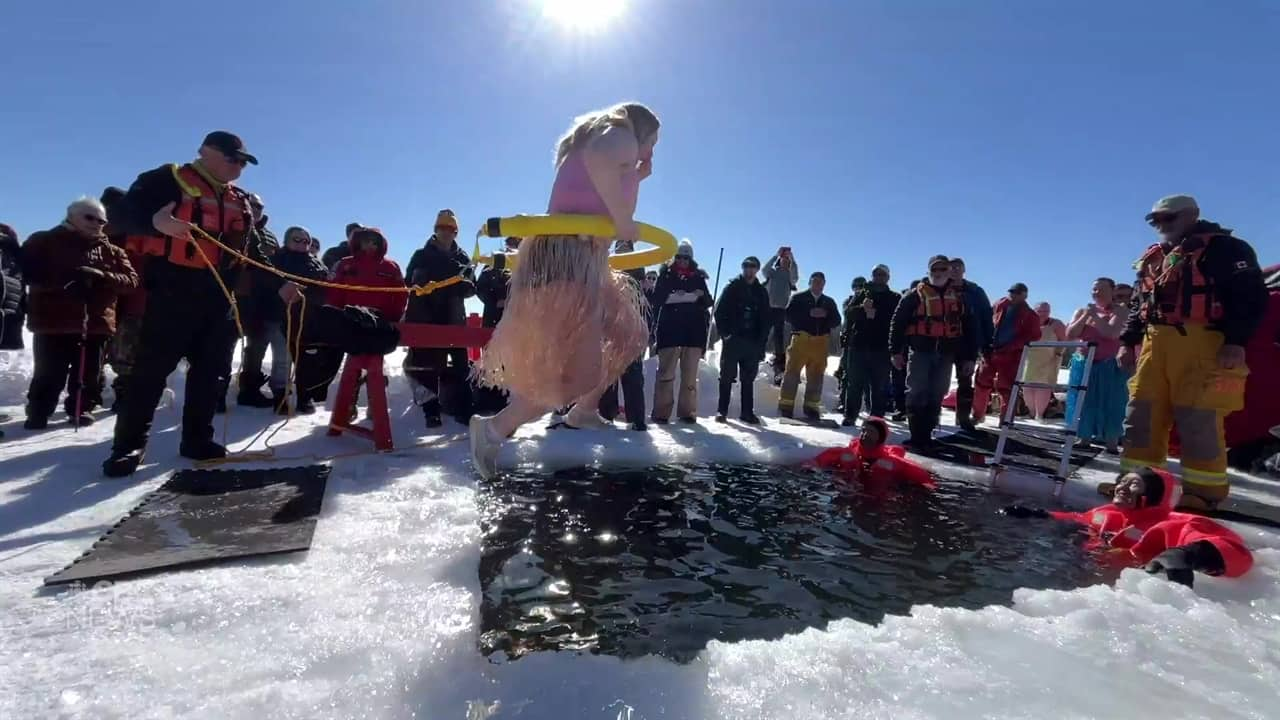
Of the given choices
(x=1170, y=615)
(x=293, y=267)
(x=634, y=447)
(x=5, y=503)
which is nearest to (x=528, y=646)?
(x=1170, y=615)

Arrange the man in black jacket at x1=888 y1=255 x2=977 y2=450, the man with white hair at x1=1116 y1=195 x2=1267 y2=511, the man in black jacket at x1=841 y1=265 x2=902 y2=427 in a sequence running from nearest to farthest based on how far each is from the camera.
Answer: the man with white hair at x1=1116 y1=195 x2=1267 y2=511
the man in black jacket at x1=888 y1=255 x2=977 y2=450
the man in black jacket at x1=841 y1=265 x2=902 y2=427

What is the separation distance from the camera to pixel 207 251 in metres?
3.77

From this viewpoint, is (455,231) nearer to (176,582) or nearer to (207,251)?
(207,251)

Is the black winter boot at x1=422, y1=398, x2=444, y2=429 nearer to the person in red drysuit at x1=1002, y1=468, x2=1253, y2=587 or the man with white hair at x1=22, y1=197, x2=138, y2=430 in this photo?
the man with white hair at x1=22, y1=197, x2=138, y2=430

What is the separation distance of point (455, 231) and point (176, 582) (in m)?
4.62

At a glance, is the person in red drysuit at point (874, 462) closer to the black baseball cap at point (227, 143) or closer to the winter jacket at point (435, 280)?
the winter jacket at point (435, 280)

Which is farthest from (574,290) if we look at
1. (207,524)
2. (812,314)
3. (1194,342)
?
(812,314)

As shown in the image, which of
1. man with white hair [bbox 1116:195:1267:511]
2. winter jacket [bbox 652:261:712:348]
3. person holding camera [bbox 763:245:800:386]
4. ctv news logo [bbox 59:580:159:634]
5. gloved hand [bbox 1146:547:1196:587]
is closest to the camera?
ctv news logo [bbox 59:580:159:634]

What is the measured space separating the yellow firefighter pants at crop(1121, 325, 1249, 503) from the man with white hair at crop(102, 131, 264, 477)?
646 centimetres

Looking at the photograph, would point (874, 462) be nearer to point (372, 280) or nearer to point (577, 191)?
Answer: point (577, 191)

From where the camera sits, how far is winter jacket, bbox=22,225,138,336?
15.4 ft

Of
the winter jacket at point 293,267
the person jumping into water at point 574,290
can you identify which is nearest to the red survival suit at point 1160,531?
the person jumping into water at point 574,290

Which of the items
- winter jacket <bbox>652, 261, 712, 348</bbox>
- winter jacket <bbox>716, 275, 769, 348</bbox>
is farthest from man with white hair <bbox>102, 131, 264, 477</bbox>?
winter jacket <bbox>716, 275, 769, 348</bbox>

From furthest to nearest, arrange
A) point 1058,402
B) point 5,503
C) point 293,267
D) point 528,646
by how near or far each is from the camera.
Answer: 1. point 1058,402
2. point 293,267
3. point 5,503
4. point 528,646
